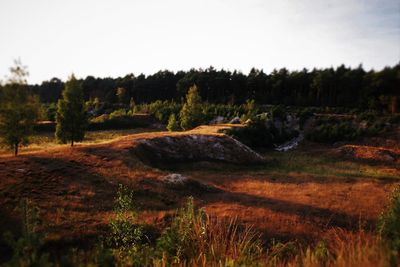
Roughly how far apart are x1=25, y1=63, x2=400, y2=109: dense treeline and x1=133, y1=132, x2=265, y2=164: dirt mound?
4493 centimetres

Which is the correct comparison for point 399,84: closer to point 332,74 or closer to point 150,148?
point 332,74

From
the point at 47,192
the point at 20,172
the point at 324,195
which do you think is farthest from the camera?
the point at 324,195

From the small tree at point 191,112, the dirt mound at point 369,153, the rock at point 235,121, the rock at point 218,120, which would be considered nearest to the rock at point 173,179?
the dirt mound at point 369,153

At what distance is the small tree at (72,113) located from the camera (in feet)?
140

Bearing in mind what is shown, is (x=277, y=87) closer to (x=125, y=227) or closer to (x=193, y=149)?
(x=193, y=149)

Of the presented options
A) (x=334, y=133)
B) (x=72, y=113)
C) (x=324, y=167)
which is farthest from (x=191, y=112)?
(x=324, y=167)

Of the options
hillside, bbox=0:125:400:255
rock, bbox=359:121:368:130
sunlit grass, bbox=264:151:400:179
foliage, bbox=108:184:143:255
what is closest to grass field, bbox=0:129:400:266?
hillside, bbox=0:125:400:255

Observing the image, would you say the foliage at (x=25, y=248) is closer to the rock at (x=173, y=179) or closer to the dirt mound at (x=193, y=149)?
the rock at (x=173, y=179)

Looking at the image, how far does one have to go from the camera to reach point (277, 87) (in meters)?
92.2

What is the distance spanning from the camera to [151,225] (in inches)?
755

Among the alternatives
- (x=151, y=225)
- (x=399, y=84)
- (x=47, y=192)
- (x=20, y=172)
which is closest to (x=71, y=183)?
(x=47, y=192)

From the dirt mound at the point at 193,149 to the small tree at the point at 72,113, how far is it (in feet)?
34.9

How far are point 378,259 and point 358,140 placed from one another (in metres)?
59.8

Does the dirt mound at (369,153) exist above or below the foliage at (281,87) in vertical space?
below
